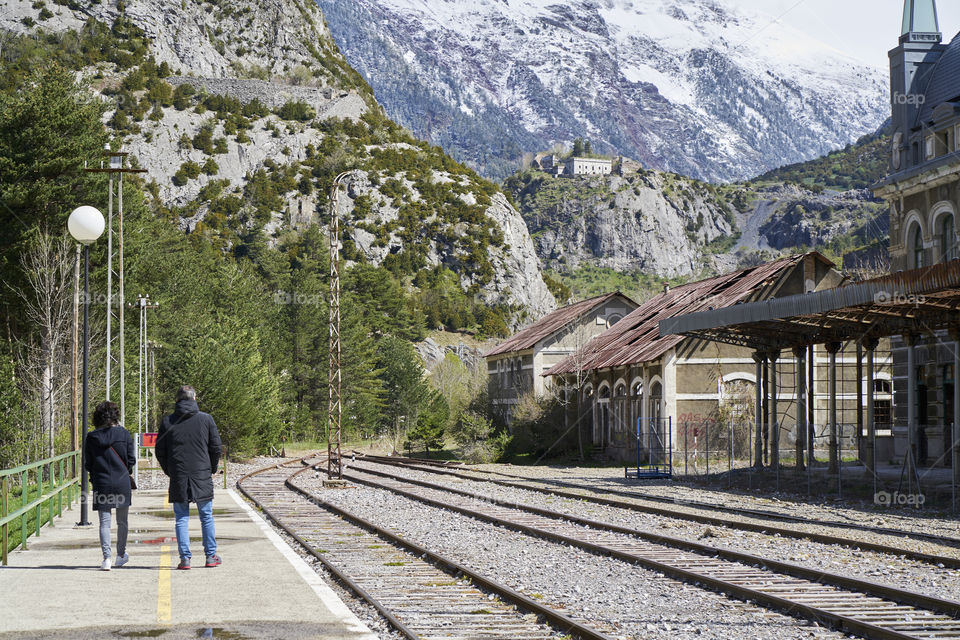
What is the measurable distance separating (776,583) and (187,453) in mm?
6628

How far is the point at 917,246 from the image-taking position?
119 feet

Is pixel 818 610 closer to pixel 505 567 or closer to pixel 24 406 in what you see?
pixel 505 567

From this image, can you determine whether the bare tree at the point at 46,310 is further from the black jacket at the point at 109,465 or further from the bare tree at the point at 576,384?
the black jacket at the point at 109,465

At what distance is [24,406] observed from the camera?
40.9m

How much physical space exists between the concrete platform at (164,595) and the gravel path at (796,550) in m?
6.32

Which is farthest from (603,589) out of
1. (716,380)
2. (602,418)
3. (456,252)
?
(456,252)

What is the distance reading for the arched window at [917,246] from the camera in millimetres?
36125

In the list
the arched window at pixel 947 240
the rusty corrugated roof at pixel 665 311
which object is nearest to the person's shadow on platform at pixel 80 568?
the rusty corrugated roof at pixel 665 311

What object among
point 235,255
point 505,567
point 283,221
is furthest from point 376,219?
point 505,567

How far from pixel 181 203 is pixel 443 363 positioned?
3731 cm

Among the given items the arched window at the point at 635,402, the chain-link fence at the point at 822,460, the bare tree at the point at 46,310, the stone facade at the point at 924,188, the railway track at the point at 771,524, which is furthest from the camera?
the arched window at the point at 635,402

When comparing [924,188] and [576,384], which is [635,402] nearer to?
[576,384]

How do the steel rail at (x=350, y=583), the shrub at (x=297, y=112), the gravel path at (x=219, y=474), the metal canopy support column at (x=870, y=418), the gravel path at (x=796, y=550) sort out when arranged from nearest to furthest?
the steel rail at (x=350, y=583) < the gravel path at (x=796, y=550) < the metal canopy support column at (x=870, y=418) < the gravel path at (x=219, y=474) < the shrub at (x=297, y=112)

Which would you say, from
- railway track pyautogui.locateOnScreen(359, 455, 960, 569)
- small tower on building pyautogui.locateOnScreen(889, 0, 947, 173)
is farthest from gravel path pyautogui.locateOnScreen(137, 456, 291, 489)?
small tower on building pyautogui.locateOnScreen(889, 0, 947, 173)
